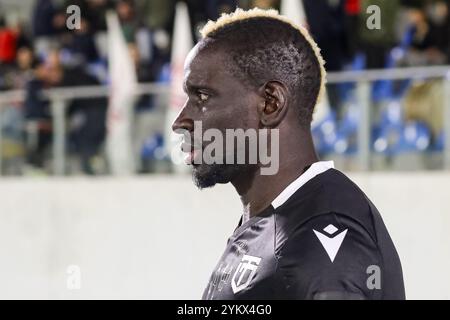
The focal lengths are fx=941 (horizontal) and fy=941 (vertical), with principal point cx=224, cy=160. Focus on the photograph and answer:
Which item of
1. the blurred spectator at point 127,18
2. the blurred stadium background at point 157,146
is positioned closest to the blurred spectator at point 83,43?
the blurred stadium background at point 157,146

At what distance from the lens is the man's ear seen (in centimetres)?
242

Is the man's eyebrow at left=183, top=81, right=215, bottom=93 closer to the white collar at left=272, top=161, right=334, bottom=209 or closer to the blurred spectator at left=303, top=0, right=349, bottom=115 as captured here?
the white collar at left=272, top=161, right=334, bottom=209

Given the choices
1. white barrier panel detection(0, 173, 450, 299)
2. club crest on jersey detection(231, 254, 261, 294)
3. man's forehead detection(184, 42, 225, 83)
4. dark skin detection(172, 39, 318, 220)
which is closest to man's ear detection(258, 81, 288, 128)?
dark skin detection(172, 39, 318, 220)

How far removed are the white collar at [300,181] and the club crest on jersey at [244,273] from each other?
18 cm

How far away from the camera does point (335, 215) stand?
87.2 inches

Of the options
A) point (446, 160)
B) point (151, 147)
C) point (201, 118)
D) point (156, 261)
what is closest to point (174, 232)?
point (156, 261)

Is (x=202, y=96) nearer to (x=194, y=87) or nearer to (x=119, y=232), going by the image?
(x=194, y=87)

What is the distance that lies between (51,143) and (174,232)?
131 cm

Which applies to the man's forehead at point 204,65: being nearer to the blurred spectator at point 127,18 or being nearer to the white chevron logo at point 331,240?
the white chevron logo at point 331,240

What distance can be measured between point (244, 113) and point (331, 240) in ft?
1.54

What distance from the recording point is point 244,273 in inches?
90.8

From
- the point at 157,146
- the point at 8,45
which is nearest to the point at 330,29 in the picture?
the point at 157,146

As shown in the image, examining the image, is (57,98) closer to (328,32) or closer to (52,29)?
(52,29)
